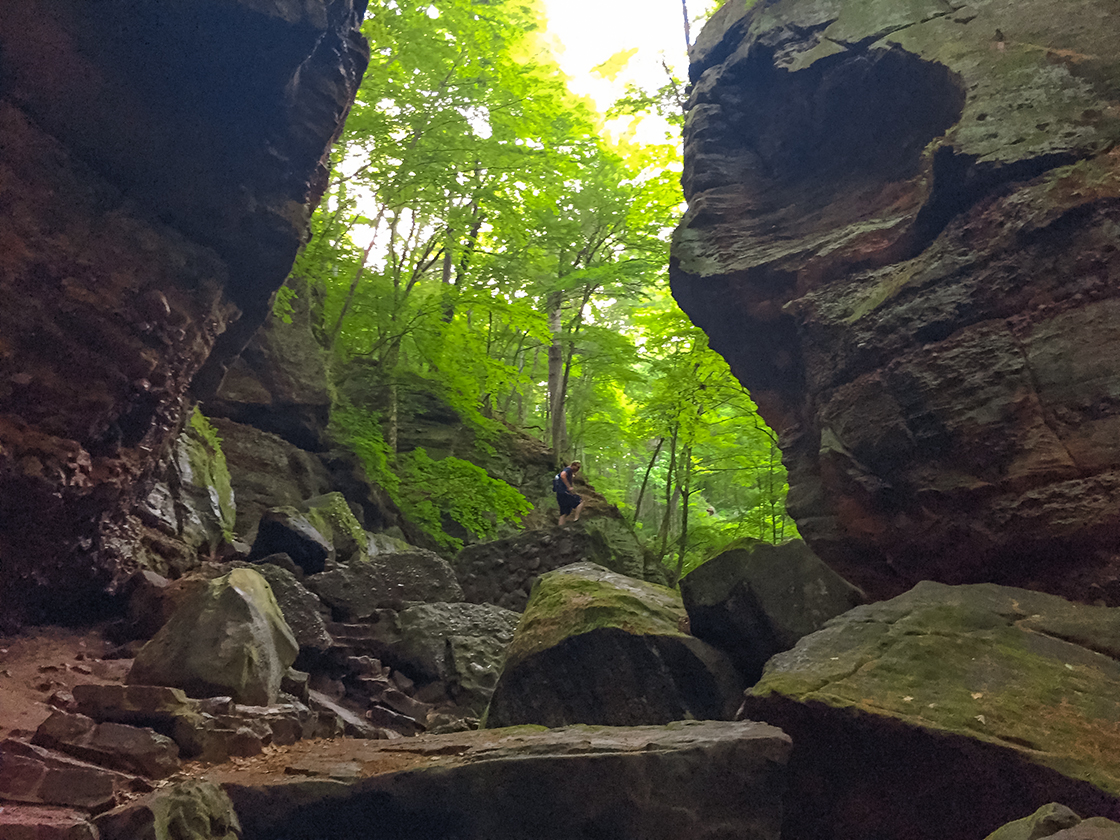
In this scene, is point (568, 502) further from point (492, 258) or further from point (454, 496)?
point (492, 258)

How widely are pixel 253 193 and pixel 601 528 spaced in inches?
352

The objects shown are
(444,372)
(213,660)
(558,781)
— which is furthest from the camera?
(444,372)

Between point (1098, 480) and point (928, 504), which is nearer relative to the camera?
point (1098, 480)

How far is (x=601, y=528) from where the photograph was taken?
44.2 ft

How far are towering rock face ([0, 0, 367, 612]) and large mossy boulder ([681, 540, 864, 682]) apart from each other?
5846mm

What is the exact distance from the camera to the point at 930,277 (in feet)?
21.3

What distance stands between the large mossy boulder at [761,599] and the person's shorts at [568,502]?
839 centimetres

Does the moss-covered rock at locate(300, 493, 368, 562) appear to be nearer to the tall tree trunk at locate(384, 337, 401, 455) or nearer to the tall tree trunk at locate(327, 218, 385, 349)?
the tall tree trunk at locate(384, 337, 401, 455)

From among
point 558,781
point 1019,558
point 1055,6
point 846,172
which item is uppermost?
point 1055,6

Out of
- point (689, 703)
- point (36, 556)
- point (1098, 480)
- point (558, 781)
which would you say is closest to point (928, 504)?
point (1098, 480)

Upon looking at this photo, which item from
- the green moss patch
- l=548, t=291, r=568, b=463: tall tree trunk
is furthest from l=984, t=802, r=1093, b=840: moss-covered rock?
l=548, t=291, r=568, b=463: tall tree trunk

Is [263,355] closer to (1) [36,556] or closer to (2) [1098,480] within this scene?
(1) [36,556]

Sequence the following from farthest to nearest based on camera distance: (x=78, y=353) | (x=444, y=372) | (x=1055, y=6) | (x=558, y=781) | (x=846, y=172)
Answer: (x=444, y=372)
(x=846, y=172)
(x=1055, y=6)
(x=78, y=353)
(x=558, y=781)

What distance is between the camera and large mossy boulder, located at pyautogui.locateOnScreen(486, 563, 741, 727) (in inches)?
212
